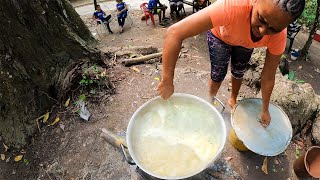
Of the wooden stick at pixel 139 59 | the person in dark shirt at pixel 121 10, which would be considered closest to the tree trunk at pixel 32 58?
the wooden stick at pixel 139 59

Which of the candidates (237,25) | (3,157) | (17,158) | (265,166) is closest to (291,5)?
(237,25)

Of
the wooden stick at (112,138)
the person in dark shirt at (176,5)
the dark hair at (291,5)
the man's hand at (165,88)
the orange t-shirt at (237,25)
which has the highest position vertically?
the dark hair at (291,5)

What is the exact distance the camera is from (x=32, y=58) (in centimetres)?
319

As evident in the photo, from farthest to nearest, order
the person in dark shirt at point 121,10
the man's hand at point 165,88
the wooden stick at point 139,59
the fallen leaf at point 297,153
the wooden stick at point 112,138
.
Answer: the person in dark shirt at point 121,10, the wooden stick at point 139,59, the fallen leaf at point 297,153, the wooden stick at point 112,138, the man's hand at point 165,88

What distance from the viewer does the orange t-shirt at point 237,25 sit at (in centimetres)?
204

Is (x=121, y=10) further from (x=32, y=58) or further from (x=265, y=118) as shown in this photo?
(x=265, y=118)

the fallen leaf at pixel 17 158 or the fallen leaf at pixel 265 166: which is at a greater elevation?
the fallen leaf at pixel 17 158

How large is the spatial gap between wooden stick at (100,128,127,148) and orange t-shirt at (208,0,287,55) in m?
1.52

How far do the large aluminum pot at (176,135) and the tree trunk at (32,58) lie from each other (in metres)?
1.58

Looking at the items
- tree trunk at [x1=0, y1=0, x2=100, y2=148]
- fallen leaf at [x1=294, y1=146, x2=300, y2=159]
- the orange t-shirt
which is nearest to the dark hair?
the orange t-shirt

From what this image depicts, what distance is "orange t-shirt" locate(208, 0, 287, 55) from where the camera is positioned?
204 centimetres

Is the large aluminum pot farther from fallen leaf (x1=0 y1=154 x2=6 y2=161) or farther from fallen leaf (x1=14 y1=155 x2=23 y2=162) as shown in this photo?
fallen leaf (x1=0 y1=154 x2=6 y2=161)

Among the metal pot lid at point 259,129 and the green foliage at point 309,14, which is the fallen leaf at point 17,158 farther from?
the green foliage at point 309,14

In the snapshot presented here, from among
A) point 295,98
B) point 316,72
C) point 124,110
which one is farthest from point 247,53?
point 316,72
